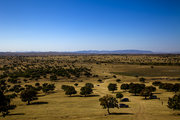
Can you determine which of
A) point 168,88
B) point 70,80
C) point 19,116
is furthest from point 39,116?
point 70,80

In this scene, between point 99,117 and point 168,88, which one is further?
point 168,88

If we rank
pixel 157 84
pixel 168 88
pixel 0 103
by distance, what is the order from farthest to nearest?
pixel 157 84
pixel 168 88
pixel 0 103

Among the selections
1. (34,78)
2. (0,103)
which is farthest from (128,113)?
(34,78)

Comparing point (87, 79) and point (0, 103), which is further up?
point (0, 103)

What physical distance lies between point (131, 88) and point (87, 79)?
1363 inches

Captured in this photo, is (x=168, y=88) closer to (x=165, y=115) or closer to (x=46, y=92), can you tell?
(x=165, y=115)

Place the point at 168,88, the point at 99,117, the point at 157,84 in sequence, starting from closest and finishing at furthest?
the point at 99,117 < the point at 168,88 < the point at 157,84

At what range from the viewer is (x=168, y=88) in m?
50.2

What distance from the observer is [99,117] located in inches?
1081

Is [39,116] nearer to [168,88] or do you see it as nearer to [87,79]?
[168,88]

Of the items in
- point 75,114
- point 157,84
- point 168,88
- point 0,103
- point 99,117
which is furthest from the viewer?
point 157,84

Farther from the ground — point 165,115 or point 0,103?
point 0,103

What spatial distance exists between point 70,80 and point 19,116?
49788 mm

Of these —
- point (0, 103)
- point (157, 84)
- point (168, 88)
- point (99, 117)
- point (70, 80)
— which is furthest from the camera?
point (70, 80)
